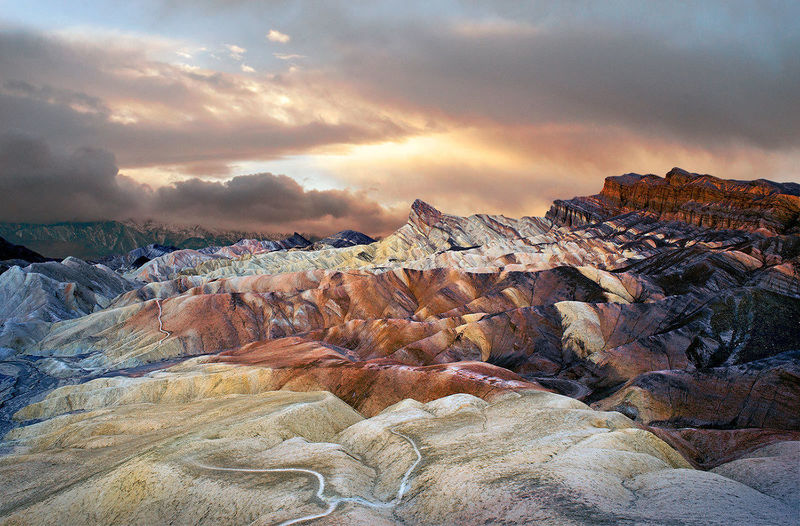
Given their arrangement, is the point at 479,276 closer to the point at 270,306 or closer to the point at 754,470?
the point at 270,306

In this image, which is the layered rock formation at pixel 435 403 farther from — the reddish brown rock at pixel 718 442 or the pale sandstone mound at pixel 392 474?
the reddish brown rock at pixel 718 442

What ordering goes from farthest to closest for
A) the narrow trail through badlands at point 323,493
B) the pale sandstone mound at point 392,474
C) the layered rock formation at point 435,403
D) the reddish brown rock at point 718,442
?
1. the reddish brown rock at point 718,442
2. the layered rock formation at point 435,403
3. the narrow trail through badlands at point 323,493
4. the pale sandstone mound at point 392,474

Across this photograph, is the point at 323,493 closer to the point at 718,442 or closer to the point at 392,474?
the point at 392,474

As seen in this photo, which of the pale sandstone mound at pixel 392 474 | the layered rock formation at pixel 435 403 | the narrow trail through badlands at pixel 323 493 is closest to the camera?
the pale sandstone mound at pixel 392 474

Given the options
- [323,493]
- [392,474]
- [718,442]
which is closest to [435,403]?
[392,474]

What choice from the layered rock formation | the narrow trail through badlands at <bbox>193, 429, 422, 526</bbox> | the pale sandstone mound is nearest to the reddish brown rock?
the layered rock formation

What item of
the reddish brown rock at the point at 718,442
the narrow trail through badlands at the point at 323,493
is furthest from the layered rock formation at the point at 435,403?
the reddish brown rock at the point at 718,442

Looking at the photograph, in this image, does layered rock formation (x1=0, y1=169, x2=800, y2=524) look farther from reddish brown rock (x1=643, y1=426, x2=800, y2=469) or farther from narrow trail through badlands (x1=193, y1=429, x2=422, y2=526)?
reddish brown rock (x1=643, y1=426, x2=800, y2=469)
